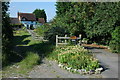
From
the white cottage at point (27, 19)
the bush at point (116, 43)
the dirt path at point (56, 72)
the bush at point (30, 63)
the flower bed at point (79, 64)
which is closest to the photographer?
the dirt path at point (56, 72)

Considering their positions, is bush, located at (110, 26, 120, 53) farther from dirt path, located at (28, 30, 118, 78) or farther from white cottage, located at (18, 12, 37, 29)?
white cottage, located at (18, 12, 37, 29)

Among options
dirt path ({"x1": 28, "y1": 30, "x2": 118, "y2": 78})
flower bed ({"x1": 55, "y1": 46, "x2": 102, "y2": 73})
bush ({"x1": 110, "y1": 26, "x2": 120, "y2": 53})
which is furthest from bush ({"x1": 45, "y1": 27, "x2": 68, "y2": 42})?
dirt path ({"x1": 28, "y1": 30, "x2": 118, "y2": 78})

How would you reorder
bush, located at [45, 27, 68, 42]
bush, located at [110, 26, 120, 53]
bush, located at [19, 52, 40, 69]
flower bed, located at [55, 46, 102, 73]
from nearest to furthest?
flower bed, located at [55, 46, 102, 73], bush, located at [19, 52, 40, 69], bush, located at [110, 26, 120, 53], bush, located at [45, 27, 68, 42]

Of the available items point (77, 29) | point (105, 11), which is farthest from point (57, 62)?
point (77, 29)

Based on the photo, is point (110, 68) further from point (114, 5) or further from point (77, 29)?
point (77, 29)

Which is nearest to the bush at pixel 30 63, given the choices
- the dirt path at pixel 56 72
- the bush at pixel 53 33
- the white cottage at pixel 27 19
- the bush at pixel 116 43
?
the dirt path at pixel 56 72

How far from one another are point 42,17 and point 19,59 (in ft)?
232

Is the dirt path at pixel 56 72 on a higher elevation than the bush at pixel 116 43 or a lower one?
lower

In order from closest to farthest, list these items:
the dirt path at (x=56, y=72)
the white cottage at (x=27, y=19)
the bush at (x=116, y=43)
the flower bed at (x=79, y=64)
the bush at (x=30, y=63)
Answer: the dirt path at (x=56, y=72) < the flower bed at (x=79, y=64) < the bush at (x=30, y=63) < the bush at (x=116, y=43) < the white cottage at (x=27, y=19)

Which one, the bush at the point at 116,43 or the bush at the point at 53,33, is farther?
the bush at the point at 53,33

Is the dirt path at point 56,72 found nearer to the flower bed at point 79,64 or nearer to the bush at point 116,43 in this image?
the flower bed at point 79,64

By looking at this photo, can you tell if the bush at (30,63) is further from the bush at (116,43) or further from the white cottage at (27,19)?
the white cottage at (27,19)

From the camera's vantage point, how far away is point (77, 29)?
21312mm

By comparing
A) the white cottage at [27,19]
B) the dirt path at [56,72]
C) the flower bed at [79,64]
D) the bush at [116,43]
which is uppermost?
the white cottage at [27,19]
